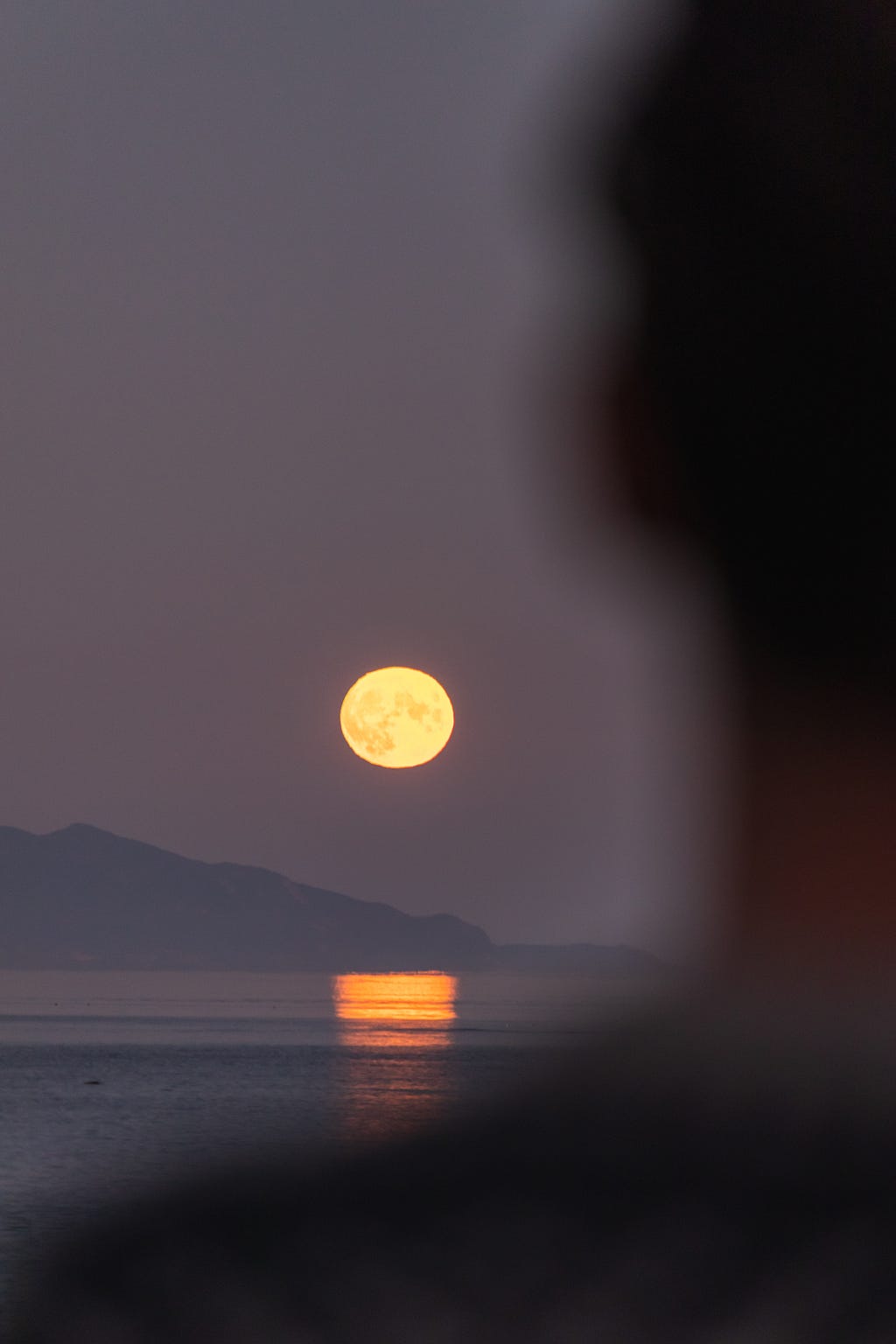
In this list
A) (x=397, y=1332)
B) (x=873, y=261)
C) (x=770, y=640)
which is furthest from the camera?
(x=770, y=640)

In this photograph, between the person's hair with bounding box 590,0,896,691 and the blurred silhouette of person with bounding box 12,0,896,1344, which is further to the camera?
the person's hair with bounding box 590,0,896,691

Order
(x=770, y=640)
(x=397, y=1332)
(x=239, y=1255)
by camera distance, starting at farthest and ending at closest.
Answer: (x=770, y=640) < (x=239, y=1255) < (x=397, y=1332)

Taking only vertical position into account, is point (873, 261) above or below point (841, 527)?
above

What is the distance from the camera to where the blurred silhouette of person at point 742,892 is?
172 centimetres

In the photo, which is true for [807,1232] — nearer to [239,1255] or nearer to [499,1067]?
[239,1255]

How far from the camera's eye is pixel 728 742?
7.13 feet

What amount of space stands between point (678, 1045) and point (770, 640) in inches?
17.5

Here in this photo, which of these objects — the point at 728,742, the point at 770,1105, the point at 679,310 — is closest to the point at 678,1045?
the point at 770,1105

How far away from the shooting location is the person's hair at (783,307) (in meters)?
1.95

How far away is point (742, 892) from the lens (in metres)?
2.16

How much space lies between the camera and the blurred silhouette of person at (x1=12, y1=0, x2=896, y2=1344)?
172cm

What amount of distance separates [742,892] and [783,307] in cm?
65

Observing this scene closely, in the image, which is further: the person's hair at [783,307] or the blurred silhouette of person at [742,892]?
the person's hair at [783,307]

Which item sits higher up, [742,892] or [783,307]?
[783,307]
